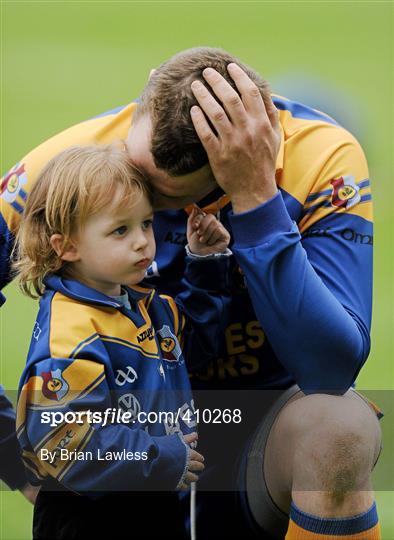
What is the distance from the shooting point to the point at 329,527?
2.00 meters

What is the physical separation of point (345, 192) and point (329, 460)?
1.88ft

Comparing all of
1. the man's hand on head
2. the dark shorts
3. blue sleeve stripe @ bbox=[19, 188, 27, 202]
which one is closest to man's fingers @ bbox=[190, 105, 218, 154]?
the man's hand on head

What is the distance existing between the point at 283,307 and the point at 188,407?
1.03 ft

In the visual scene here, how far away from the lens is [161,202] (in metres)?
2.20

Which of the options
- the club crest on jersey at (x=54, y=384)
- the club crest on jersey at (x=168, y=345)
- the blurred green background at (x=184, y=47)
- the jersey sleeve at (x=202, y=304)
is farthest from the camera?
the blurred green background at (x=184, y=47)

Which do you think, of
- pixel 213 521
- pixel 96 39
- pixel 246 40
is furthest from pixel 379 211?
pixel 213 521

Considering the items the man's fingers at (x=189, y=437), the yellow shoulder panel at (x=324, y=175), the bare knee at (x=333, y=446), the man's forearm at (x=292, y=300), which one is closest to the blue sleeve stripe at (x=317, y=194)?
the yellow shoulder panel at (x=324, y=175)

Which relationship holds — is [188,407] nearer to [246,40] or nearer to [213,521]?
[213,521]

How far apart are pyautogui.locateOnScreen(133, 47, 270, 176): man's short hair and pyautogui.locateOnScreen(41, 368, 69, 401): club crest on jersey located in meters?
0.44

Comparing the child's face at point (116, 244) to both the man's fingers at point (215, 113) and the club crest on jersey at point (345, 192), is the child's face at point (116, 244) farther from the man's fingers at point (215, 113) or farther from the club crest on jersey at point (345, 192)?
the club crest on jersey at point (345, 192)

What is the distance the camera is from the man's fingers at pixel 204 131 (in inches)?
80.0

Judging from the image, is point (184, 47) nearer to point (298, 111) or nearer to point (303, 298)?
point (298, 111)

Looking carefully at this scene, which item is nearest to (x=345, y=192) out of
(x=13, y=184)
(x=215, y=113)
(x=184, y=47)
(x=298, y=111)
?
(x=298, y=111)

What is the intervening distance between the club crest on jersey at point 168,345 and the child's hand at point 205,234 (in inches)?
7.2
